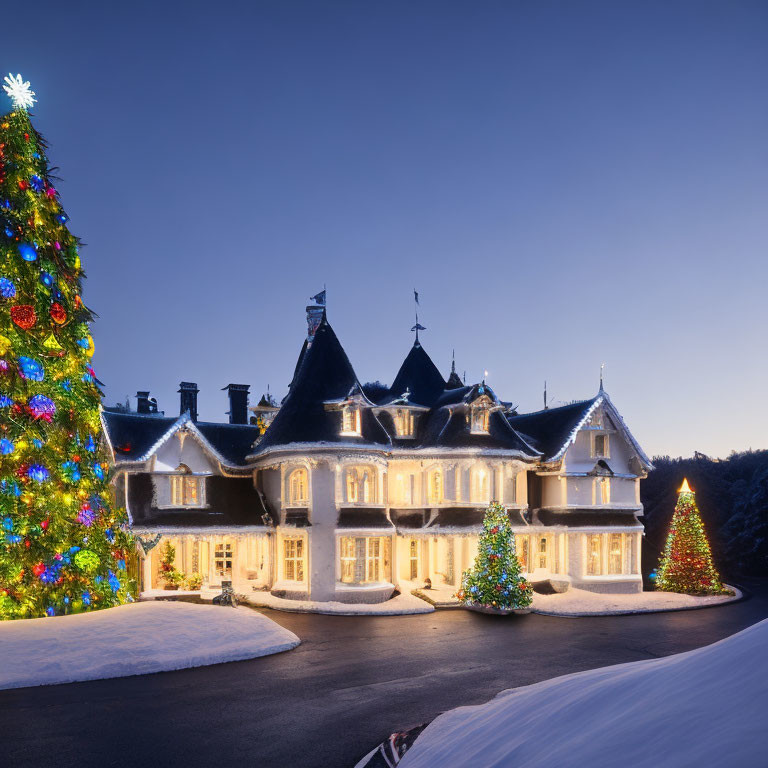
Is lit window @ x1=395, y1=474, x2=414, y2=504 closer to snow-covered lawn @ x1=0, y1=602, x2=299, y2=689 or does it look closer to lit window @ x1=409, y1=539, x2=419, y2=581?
lit window @ x1=409, y1=539, x2=419, y2=581

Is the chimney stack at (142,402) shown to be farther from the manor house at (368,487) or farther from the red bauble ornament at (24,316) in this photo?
the red bauble ornament at (24,316)

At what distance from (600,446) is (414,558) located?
977cm

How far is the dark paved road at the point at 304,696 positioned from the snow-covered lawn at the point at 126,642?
0.42 m

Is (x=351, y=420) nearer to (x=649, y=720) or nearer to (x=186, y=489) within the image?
(x=186, y=489)

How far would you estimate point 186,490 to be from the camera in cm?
2902

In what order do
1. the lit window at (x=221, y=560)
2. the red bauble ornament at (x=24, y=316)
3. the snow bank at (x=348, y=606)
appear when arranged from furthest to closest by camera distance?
1. the lit window at (x=221, y=560)
2. the snow bank at (x=348, y=606)
3. the red bauble ornament at (x=24, y=316)

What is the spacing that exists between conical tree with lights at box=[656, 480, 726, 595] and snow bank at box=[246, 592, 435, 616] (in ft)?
38.2

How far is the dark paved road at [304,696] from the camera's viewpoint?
998cm

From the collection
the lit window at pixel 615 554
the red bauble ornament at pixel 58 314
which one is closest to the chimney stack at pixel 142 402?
the red bauble ornament at pixel 58 314

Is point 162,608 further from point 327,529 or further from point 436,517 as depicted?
point 436,517

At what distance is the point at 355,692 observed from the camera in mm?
13219

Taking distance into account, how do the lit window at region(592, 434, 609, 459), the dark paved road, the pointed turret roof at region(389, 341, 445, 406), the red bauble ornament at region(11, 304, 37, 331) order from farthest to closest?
the pointed turret roof at region(389, 341, 445, 406), the lit window at region(592, 434, 609, 459), the red bauble ornament at region(11, 304, 37, 331), the dark paved road

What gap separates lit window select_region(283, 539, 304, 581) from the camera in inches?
1079

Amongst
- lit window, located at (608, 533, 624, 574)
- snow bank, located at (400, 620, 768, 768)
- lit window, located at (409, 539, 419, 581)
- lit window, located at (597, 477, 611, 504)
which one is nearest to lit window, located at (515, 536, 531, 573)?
lit window, located at (608, 533, 624, 574)
